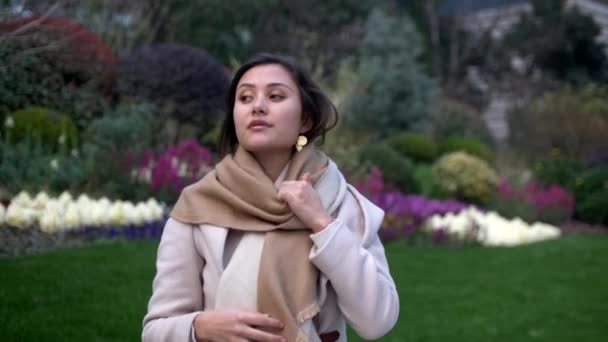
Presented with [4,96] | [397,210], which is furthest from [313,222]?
[397,210]

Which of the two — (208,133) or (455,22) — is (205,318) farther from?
(455,22)

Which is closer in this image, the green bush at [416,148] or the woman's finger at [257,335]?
the woman's finger at [257,335]

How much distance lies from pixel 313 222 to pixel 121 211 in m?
4.99

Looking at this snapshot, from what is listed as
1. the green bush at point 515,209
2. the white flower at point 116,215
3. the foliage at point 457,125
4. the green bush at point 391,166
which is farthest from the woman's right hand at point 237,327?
the foliage at point 457,125

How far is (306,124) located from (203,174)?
6.01 m

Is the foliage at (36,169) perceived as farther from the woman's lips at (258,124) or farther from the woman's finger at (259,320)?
the woman's finger at (259,320)

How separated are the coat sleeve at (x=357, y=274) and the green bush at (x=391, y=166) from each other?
30.9ft

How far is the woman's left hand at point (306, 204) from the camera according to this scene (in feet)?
5.74

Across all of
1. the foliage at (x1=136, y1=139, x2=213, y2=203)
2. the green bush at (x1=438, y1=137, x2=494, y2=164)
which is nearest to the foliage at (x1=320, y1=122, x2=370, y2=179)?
the foliage at (x1=136, y1=139, x2=213, y2=203)

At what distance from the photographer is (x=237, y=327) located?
1675 mm

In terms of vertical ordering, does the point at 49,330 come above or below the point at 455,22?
above

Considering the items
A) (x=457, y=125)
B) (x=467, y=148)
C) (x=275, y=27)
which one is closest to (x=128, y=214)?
(x=467, y=148)

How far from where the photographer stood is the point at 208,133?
1146cm

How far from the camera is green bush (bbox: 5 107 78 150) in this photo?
6.35 metres
